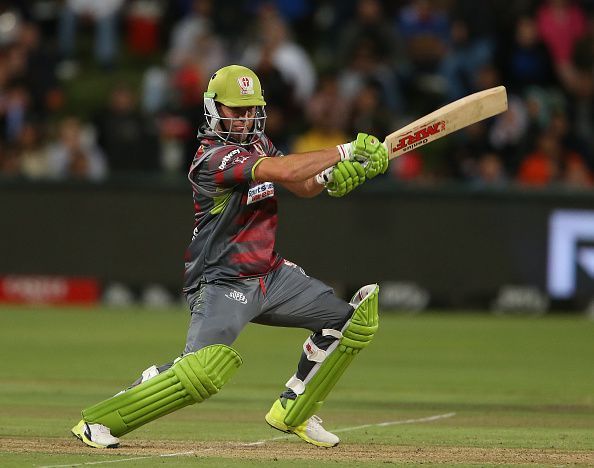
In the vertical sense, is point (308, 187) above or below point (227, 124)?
below

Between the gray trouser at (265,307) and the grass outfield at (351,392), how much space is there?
2.13 ft

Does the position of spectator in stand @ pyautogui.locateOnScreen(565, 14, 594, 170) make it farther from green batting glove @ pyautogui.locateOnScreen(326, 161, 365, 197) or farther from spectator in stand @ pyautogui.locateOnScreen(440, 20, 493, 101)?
green batting glove @ pyautogui.locateOnScreen(326, 161, 365, 197)

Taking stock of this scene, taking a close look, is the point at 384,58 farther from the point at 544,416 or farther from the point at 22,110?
the point at 544,416

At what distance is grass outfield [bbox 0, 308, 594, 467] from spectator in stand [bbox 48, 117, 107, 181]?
198cm

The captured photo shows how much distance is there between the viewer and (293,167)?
757cm

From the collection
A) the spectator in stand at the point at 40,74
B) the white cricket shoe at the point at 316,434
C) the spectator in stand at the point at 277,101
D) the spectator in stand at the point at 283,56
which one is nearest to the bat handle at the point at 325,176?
the white cricket shoe at the point at 316,434

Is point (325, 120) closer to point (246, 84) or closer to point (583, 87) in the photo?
point (583, 87)

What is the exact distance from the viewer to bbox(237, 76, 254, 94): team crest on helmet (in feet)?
26.2

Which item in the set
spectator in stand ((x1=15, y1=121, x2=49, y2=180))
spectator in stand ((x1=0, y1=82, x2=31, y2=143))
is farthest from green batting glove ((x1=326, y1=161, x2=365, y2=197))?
spectator in stand ((x1=0, y1=82, x2=31, y2=143))

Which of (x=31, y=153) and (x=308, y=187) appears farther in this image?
(x=31, y=153)

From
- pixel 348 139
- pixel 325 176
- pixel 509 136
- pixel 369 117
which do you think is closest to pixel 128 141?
pixel 348 139

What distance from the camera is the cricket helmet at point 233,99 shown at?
26.1 feet

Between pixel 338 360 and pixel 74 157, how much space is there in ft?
37.2

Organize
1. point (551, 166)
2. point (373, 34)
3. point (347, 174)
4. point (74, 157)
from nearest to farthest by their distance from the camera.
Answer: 1. point (347, 174)
2. point (551, 166)
3. point (74, 157)
4. point (373, 34)
